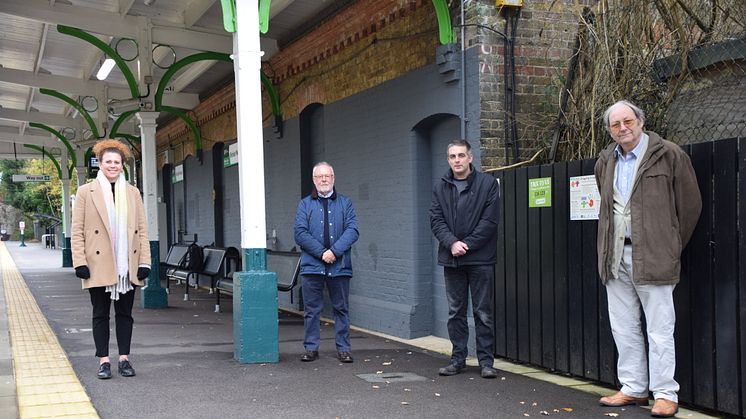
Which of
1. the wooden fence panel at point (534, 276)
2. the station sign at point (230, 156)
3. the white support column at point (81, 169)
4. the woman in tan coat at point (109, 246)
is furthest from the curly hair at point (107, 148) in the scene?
the white support column at point (81, 169)

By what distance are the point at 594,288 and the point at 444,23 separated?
3.47 m

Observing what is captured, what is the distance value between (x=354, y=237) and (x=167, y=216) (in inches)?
672

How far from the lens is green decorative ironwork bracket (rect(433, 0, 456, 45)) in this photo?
8297 millimetres

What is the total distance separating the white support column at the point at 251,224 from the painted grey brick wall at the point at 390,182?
2.23 m

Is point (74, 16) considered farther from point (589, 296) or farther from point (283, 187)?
point (589, 296)

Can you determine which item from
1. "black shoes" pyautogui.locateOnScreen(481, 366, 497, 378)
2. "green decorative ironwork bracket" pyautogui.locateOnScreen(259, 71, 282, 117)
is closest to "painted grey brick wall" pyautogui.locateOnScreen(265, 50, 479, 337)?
"green decorative ironwork bracket" pyautogui.locateOnScreen(259, 71, 282, 117)

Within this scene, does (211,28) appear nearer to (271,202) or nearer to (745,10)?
(271,202)

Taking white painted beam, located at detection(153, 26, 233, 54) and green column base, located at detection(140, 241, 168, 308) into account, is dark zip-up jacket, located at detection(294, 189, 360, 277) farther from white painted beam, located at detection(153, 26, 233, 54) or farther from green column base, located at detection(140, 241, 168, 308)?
white painted beam, located at detection(153, 26, 233, 54)

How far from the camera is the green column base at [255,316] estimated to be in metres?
7.29

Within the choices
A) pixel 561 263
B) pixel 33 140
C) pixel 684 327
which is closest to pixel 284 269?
pixel 561 263

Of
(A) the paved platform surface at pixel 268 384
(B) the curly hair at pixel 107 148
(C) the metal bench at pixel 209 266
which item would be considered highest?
(B) the curly hair at pixel 107 148

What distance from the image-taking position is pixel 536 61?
27.2 feet

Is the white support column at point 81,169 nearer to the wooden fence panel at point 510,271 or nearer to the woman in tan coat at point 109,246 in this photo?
the woman in tan coat at point 109,246

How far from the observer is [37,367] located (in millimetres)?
7137
